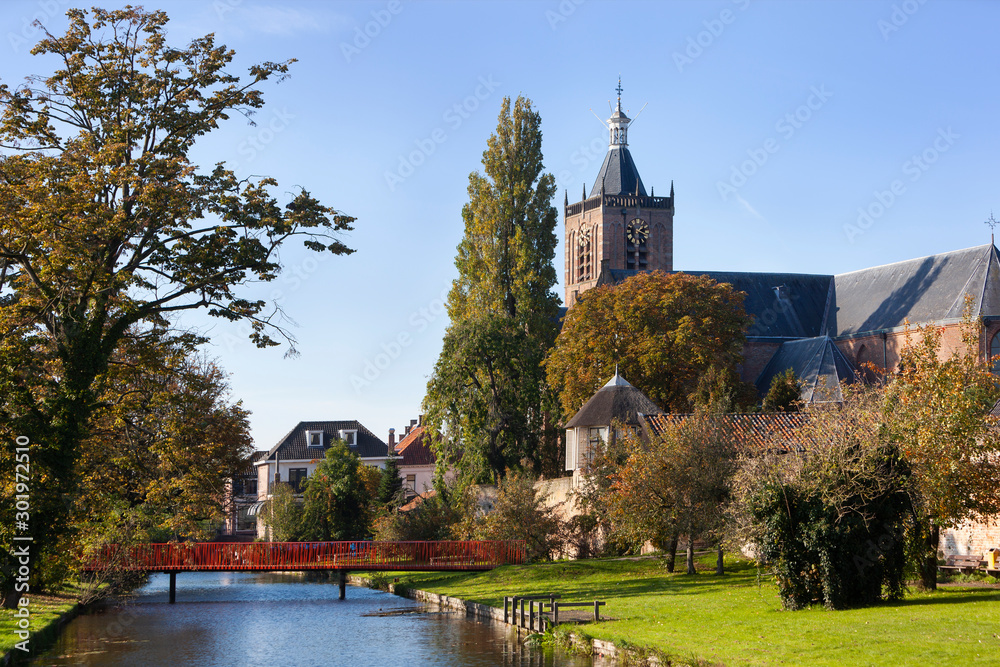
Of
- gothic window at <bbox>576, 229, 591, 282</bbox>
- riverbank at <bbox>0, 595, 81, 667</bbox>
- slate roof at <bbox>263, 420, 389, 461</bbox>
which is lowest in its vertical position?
riverbank at <bbox>0, 595, 81, 667</bbox>

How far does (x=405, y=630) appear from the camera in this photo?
24031 millimetres

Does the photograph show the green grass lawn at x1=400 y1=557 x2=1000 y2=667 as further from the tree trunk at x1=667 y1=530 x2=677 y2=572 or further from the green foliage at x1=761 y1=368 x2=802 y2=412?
the green foliage at x1=761 y1=368 x2=802 y2=412

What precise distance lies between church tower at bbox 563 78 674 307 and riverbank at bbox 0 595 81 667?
48.7 m

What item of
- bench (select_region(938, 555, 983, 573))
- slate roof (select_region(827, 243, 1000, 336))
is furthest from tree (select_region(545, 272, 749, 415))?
bench (select_region(938, 555, 983, 573))

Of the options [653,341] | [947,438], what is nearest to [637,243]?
[653,341]

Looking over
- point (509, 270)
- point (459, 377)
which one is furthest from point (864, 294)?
point (459, 377)

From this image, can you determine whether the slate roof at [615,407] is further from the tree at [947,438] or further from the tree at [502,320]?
the tree at [947,438]

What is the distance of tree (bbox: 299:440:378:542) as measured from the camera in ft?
154

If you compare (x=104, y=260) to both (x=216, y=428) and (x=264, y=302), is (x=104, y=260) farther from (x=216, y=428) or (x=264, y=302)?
(x=216, y=428)

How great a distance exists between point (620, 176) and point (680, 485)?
48.8 m

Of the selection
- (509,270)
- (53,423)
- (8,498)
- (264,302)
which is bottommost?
(8,498)

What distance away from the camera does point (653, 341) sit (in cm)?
4328

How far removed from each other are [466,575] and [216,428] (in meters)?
10.8

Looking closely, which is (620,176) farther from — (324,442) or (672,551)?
(672,551)
